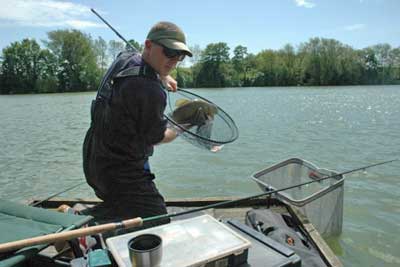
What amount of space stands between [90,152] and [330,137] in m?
11.5

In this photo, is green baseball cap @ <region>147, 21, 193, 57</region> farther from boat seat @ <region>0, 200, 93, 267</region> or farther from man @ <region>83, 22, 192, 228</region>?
boat seat @ <region>0, 200, 93, 267</region>

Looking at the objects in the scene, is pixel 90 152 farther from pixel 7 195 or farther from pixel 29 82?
pixel 29 82

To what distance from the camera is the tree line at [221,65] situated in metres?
55.8

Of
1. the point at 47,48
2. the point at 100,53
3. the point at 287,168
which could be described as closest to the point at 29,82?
the point at 47,48

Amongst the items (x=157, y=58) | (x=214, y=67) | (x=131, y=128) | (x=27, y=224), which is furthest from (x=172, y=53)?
(x=214, y=67)

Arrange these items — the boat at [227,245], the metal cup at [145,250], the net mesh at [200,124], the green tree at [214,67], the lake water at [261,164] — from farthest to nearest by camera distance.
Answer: the green tree at [214,67] → the lake water at [261,164] → the net mesh at [200,124] → the boat at [227,245] → the metal cup at [145,250]

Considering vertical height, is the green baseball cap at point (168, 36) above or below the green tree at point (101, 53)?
below

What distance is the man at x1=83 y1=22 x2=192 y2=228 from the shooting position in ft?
7.81

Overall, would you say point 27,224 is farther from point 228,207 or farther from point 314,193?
point 314,193

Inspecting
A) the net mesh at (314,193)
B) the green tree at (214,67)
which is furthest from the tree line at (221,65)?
the net mesh at (314,193)

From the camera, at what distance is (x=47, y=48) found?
5581 centimetres

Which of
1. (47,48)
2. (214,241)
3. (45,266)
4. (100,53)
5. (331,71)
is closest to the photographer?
(214,241)

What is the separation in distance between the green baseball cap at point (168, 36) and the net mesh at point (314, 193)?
217 cm

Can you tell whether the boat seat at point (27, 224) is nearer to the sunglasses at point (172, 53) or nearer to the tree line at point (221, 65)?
the sunglasses at point (172, 53)
